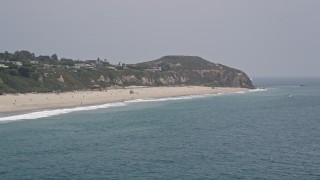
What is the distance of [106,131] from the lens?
51531mm

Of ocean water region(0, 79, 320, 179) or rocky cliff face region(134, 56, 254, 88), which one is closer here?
ocean water region(0, 79, 320, 179)

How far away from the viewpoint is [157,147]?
41469 mm

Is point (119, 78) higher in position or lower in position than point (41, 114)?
higher

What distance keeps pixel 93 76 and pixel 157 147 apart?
3452 inches

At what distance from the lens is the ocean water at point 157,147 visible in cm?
3222

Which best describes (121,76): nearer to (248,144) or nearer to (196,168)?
(248,144)

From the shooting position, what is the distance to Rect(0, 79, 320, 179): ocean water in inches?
1268

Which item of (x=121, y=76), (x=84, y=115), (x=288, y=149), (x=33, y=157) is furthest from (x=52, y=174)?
(x=121, y=76)

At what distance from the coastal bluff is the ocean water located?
119ft

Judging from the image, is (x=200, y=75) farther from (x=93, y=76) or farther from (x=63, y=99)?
(x=63, y=99)

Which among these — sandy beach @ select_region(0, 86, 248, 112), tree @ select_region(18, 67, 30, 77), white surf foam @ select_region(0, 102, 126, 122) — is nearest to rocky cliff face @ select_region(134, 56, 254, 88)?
sandy beach @ select_region(0, 86, 248, 112)

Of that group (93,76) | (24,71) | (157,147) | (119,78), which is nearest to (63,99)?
(24,71)

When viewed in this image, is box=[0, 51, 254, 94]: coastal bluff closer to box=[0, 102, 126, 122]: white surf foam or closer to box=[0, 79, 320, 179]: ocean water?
box=[0, 102, 126, 122]: white surf foam

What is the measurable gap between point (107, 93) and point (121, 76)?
3188 cm
